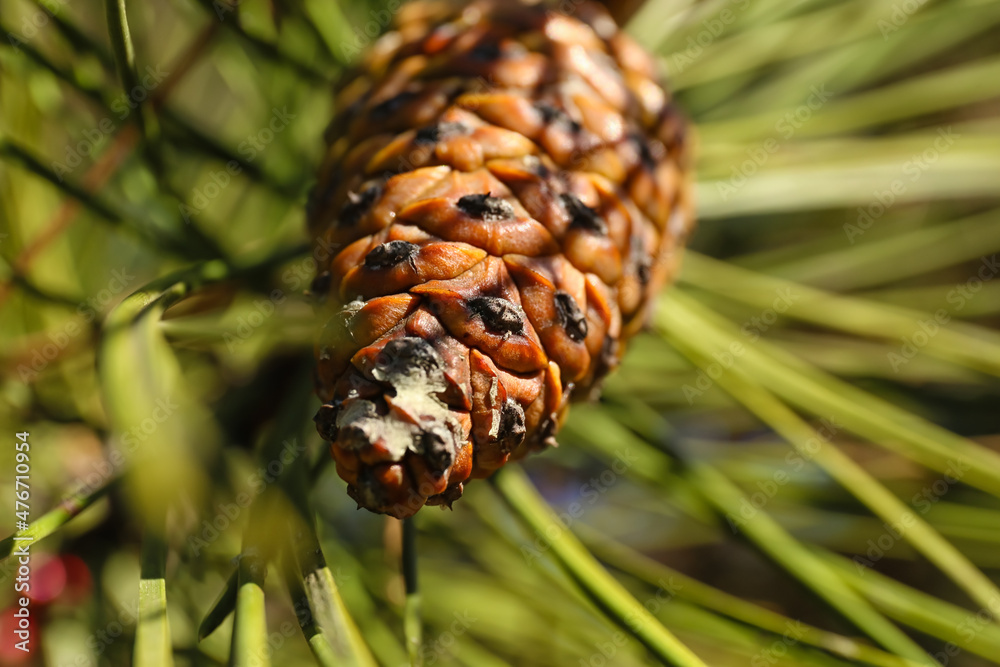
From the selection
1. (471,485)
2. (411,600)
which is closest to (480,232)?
(411,600)

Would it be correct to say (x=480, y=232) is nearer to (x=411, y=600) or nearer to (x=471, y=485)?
(x=411, y=600)

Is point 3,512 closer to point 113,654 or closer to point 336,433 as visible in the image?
point 113,654

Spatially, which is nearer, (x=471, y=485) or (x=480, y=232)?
(x=480, y=232)

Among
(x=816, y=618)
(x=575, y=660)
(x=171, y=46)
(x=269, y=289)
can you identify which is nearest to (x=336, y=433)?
(x=269, y=289)

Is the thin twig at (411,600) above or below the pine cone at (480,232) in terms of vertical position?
below

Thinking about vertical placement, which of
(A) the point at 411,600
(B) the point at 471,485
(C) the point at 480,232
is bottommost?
(B) the point at 471,485
